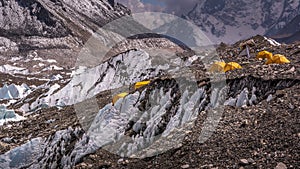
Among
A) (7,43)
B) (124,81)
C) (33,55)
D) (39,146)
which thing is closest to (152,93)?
(39,146)

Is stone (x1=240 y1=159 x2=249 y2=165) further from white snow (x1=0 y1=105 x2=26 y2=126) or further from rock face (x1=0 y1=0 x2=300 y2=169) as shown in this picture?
white snow (x1=0 y1=105 x2=26 y2=126)

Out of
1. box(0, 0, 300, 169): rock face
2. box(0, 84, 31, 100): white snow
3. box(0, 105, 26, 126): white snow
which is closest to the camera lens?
box(0, 0, 300, 169): rock face

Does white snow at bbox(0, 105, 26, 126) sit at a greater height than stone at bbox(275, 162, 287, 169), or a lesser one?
greater

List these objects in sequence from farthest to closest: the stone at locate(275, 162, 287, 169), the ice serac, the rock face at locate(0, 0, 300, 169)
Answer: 1. the ice serac
2. the rock face at locate(0, 0, 300, 169)
3. the stone at locate(275, 162, 287, 169)

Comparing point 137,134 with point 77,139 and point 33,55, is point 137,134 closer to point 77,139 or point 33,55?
point 77,139

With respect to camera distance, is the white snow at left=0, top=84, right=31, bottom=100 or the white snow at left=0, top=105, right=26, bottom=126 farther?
the white snow at left=0, top=84, right=31, bottom=100

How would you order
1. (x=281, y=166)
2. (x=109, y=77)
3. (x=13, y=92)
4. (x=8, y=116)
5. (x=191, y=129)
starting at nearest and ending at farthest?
(x=281, y=166), (x=191, y=129), (x=8, y=116), (x=109, y=77), (x=13, y=92)

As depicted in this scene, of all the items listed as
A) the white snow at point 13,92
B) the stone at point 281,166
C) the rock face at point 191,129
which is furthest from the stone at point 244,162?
the white snow at point 13,92

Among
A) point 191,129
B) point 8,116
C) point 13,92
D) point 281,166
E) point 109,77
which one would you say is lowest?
point 281,166

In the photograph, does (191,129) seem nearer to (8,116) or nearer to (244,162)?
(244,162)

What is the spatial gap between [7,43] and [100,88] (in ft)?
550

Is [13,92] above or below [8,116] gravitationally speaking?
above

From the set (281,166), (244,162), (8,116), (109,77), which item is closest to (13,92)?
(109,77)

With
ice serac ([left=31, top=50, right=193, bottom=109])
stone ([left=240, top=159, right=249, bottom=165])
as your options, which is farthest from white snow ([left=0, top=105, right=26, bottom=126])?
stone ([left=240, top=159, right=249, bottom=165])
